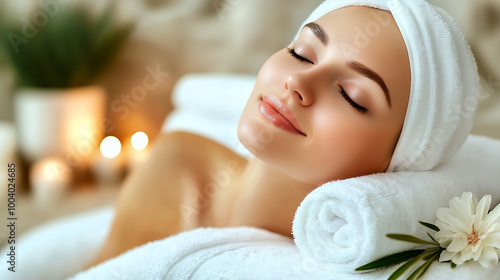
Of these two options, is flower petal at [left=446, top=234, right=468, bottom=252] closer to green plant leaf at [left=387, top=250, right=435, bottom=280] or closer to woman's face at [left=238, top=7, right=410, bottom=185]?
green plant leaf at [left=387, top=250, right=435, bottom=280]

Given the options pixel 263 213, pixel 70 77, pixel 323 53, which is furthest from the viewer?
pixel 70 77

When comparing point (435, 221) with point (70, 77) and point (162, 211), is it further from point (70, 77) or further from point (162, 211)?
point (70, 77)

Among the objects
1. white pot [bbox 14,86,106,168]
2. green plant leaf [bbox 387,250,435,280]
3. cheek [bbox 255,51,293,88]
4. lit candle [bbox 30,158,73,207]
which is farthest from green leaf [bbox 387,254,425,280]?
white pot [bbox 14,86,106,168]

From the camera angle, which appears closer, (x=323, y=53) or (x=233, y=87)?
(x=323, y=53)

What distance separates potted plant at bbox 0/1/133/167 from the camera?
7.29 feet

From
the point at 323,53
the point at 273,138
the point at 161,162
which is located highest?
the point at 323,53

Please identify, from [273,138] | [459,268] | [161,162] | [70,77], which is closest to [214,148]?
[161,162]

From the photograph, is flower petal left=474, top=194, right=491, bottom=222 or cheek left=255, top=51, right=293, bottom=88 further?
cheek left=255, top=51, right=293, bottom=88

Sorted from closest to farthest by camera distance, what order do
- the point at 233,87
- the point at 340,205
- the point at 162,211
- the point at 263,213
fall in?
the point at 340,205
the point at 263,213
the point at 162,211
the point at 233,87

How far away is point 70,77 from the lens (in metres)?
2.28

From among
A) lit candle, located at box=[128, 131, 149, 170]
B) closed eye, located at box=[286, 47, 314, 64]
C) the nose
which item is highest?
closed eye, located at box=[286, 47, 314, 64]

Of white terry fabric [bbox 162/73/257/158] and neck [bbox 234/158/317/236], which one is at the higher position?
white terry fabric [bbox 162/73/257/158]

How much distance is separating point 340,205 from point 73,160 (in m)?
1.76

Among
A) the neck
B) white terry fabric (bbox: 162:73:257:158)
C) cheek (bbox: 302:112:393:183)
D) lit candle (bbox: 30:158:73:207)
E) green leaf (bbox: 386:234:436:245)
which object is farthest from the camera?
lit candle (bbox: 30:158:73:207)
